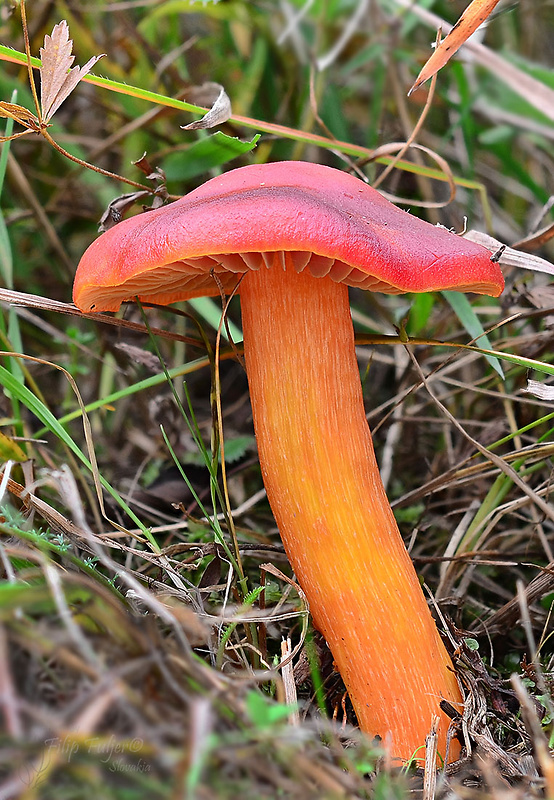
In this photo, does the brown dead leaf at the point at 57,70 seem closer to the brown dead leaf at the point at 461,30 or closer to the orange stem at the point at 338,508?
the orange stem at the point at 338,508

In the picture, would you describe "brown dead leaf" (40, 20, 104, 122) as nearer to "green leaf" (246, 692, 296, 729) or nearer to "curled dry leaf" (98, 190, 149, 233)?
"curled dry leaf" (98, 190, 149, 233)

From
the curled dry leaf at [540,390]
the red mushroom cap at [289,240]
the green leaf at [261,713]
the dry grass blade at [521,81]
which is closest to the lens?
the green leaf at [261,713]

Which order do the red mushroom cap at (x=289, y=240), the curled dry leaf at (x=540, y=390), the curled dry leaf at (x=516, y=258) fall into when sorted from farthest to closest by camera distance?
the curled dry leaf at (x=516, y=258) → the curled dry leaf at (x=540, y=390) → the red mushroom cap at (x=289, y=240)

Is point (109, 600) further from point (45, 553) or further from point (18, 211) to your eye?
point (18, 211)

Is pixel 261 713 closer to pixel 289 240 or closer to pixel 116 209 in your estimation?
pixel 289 240

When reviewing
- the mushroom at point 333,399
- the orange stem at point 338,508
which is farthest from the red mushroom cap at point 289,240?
the orange stem at point 338,508

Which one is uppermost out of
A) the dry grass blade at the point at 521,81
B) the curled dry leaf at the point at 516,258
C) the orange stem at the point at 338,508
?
the dry grass blade at the point at 521,81
